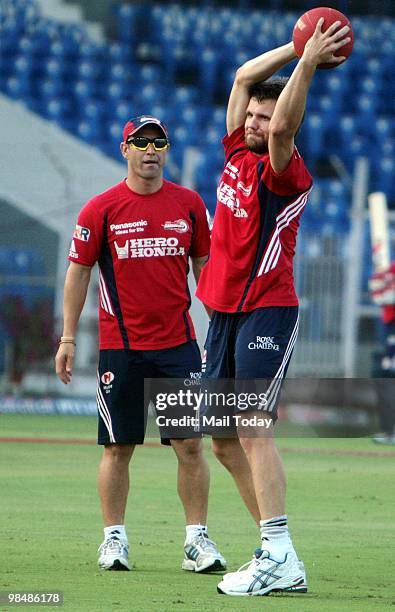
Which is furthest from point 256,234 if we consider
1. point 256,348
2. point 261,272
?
point 256,348

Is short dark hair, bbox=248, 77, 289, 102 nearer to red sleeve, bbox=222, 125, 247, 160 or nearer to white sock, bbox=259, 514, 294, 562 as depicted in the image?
red sleeve, bbox=222, 125, 247, 160

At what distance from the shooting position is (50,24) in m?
23.0

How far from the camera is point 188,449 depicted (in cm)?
615

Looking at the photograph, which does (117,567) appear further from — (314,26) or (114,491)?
(314,26)

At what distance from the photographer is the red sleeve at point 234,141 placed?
555 centimetres

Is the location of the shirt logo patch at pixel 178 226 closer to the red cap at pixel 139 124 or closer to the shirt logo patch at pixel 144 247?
the shirt logo patch at pixel 144 247

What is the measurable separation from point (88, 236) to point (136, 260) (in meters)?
0.25

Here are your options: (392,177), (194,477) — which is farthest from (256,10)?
(194,477)

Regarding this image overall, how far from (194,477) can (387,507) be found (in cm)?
266

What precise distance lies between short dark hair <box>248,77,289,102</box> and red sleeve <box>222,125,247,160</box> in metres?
0.18

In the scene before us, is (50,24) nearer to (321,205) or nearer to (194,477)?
(321,205)

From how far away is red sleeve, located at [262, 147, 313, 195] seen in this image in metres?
5.20

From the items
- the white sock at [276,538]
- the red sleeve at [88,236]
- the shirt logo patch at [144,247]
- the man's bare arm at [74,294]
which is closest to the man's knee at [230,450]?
the white sock at [276,538]

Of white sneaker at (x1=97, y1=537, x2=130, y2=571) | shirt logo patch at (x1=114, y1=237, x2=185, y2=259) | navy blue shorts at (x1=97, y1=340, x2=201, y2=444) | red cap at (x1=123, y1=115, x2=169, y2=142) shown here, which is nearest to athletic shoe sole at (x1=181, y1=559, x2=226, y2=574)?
white sneaker at (x1=97, y1=537, x2=130, y2=571)
